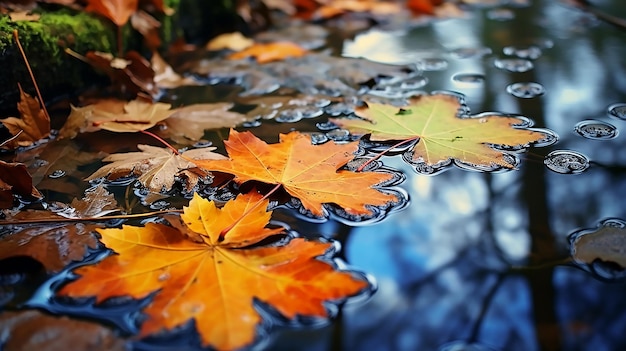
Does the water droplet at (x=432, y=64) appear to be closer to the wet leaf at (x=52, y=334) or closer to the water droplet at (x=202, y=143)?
the water droplet at (x=202, y=143)

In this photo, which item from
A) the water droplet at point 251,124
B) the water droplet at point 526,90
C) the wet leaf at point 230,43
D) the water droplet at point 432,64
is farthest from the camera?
the wet leaf at point 230,43

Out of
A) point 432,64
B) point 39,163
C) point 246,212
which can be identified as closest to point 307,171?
point 246,212

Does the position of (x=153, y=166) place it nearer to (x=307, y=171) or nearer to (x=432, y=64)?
(x=307, y=171)

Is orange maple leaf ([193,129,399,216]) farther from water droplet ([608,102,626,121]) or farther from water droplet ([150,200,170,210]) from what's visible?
water droplet ([608,102,626,121])

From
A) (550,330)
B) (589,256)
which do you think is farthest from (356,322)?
(589,256)

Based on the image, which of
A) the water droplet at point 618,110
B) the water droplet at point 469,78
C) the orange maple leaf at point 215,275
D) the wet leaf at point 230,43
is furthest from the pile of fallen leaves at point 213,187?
the wet leaf at point 230,43

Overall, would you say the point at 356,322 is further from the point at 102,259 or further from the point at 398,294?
the point at 102,259

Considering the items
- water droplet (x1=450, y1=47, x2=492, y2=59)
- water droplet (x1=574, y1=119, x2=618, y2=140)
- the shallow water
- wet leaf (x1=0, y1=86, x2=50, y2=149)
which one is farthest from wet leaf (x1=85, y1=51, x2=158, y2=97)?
water droplet (x1=574, y1=119, x2=618, y2=140)
